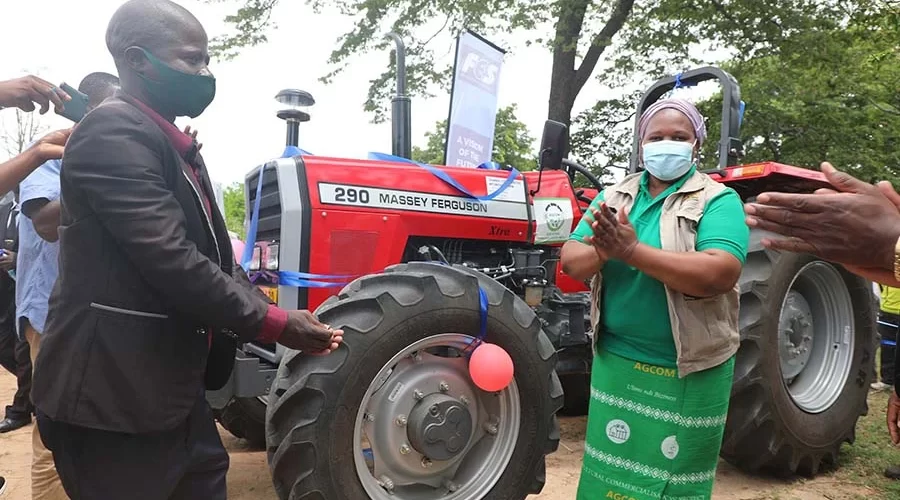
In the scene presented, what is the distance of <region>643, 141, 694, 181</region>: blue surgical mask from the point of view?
1974 millimetres

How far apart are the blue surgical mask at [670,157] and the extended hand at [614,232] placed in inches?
12.1

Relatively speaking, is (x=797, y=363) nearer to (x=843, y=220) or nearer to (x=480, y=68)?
(x=843, y=220)

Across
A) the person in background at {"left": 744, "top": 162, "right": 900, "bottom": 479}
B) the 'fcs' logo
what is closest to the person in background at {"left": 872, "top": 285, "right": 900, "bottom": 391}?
the 'fcs' logo

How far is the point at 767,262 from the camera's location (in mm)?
3432

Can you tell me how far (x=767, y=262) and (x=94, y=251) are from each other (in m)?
3.15

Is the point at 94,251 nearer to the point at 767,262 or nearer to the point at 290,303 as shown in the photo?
the point at 290,303

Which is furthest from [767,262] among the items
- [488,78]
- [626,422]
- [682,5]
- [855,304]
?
[682,5]

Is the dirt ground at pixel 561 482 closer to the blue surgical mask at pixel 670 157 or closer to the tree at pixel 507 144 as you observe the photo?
the blue surgical mask at pixel 670 157

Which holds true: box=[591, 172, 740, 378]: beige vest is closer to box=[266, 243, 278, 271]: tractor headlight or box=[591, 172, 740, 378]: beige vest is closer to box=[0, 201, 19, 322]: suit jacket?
box=[266, 243, 278, 271]: tractor headlight

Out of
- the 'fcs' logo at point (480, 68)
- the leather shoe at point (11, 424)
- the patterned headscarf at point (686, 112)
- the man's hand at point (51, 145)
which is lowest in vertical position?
the leather shoe at point (11, 424)

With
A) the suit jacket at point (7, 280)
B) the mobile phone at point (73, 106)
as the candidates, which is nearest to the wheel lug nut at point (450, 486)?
the mobile phone at point (73, 106)

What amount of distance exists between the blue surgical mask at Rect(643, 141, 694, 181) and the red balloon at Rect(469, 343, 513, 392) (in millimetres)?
1009

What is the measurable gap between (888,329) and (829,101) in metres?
6.85

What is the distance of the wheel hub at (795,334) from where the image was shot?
3.62m
